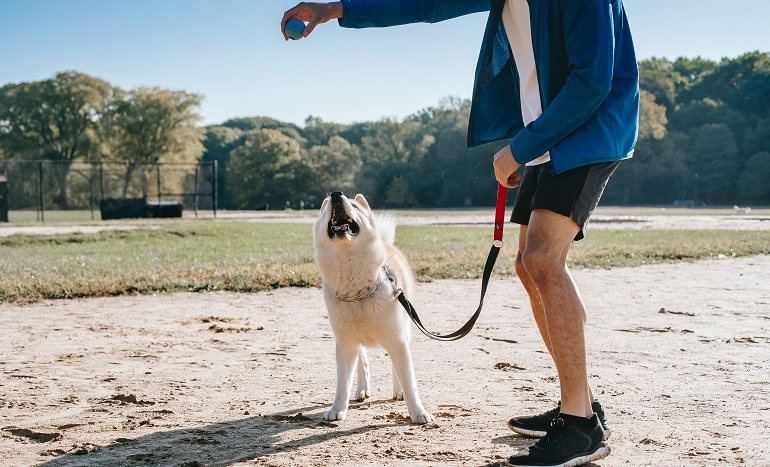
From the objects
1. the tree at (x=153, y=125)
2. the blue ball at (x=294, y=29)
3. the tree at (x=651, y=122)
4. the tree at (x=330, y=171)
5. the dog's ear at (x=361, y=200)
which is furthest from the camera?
the tree at (x=651, y=122)

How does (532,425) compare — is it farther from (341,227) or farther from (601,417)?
(341,227)

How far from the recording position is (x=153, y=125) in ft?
189

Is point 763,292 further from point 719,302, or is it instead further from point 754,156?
point 754,156

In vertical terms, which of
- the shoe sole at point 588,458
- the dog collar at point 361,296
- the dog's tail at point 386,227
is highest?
the dog's tail at point 386,227

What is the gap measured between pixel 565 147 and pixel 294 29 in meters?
1.52

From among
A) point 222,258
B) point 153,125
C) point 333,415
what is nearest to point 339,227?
point 333,415

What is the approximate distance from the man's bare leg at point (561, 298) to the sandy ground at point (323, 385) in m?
0.35

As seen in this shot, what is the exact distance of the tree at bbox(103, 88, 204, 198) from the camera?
5747 centimetres

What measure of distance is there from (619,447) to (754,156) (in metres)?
71.7

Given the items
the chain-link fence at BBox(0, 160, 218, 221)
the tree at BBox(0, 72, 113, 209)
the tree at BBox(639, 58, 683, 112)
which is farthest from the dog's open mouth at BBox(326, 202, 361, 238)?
the tree at BBox(639, 58, 683, 112)

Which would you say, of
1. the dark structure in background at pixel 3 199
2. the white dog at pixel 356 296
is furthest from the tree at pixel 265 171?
the white dog at pixel 356 296

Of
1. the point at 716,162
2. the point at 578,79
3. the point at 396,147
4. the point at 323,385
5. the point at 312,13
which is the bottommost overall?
the point at 323,385

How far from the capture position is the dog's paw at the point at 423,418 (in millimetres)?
3703

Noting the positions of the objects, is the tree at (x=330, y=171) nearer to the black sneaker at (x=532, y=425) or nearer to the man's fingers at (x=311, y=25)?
the man's fingers at (x=311, y=25)
